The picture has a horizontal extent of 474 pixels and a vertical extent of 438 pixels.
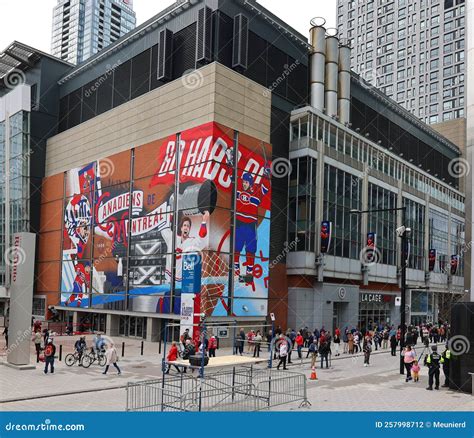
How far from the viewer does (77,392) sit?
1931 centimetres

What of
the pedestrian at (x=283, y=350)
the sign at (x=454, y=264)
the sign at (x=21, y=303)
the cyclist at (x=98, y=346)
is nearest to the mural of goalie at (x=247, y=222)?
the pedestrian at (x=283, y=350)

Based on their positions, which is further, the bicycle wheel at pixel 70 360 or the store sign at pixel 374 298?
the store sign at pixel 374 298

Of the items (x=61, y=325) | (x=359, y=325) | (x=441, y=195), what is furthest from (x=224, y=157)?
(x=441, y=195)

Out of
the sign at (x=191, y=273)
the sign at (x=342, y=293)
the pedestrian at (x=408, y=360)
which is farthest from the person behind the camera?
the sign at (x=342, y=293)

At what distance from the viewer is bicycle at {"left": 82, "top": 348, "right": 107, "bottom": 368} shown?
85.0 feet

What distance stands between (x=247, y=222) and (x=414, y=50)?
87.2 meters

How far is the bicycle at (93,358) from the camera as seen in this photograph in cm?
2592

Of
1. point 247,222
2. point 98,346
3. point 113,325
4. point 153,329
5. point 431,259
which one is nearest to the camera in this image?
point 98,346

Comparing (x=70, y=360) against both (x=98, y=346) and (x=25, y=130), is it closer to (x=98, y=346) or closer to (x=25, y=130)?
(x=98, y=346)

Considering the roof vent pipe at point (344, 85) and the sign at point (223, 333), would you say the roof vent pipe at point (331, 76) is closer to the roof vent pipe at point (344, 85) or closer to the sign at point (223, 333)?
the roof vent pipe at point (344, 85)

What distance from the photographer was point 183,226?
39.4 meters

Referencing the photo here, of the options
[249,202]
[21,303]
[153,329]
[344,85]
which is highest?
[344,85]

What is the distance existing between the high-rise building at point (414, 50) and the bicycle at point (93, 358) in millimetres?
93778

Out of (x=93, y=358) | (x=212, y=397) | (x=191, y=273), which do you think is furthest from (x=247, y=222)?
(x=212, y=397)
